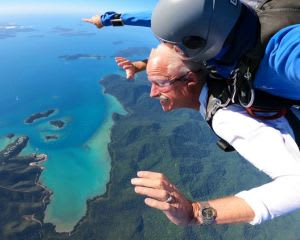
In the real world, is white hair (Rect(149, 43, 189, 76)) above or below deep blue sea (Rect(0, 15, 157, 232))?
above

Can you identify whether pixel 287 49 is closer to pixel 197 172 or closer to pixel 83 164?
pixel 83 164

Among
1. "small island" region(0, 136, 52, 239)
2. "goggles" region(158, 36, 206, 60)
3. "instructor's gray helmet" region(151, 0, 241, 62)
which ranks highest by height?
"instructor's gray helmet" region(151, 0, 241, 62)

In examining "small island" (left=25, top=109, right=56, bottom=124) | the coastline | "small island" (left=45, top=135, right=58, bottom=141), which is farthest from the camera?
"small island" (left=25, top=109, right=56, bottom=124)

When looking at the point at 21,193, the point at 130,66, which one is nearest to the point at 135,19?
the point at 130,66

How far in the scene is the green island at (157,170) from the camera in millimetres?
38406

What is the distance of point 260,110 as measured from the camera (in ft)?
4.63

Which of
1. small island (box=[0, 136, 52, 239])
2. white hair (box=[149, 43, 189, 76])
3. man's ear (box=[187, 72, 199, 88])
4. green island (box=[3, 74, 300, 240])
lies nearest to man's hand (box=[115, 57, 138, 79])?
white hair (box=[149, 43, 189, 76])

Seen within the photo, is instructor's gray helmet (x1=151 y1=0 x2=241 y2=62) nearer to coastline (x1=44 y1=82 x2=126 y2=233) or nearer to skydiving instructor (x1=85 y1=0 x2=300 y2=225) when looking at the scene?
skydiving instructor (x1=85 y1=0 x2=300 y2=225)

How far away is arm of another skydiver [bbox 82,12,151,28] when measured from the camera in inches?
92.4

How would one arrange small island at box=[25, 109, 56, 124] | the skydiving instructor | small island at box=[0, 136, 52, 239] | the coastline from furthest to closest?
1. small island at box=[25, 109, 56, 124]
2. small island at box=[0, 136, 52, 239]
3. the coastline
4. the skydiving instructor

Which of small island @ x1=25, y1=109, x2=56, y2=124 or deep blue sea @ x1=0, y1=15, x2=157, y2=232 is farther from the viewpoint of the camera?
small island @ x1=25, y1=109, x2=56, y2=124

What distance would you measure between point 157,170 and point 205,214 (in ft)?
159

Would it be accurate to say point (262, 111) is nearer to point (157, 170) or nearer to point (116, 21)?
point (116, 21)

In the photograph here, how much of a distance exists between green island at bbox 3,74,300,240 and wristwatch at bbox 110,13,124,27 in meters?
36.1
